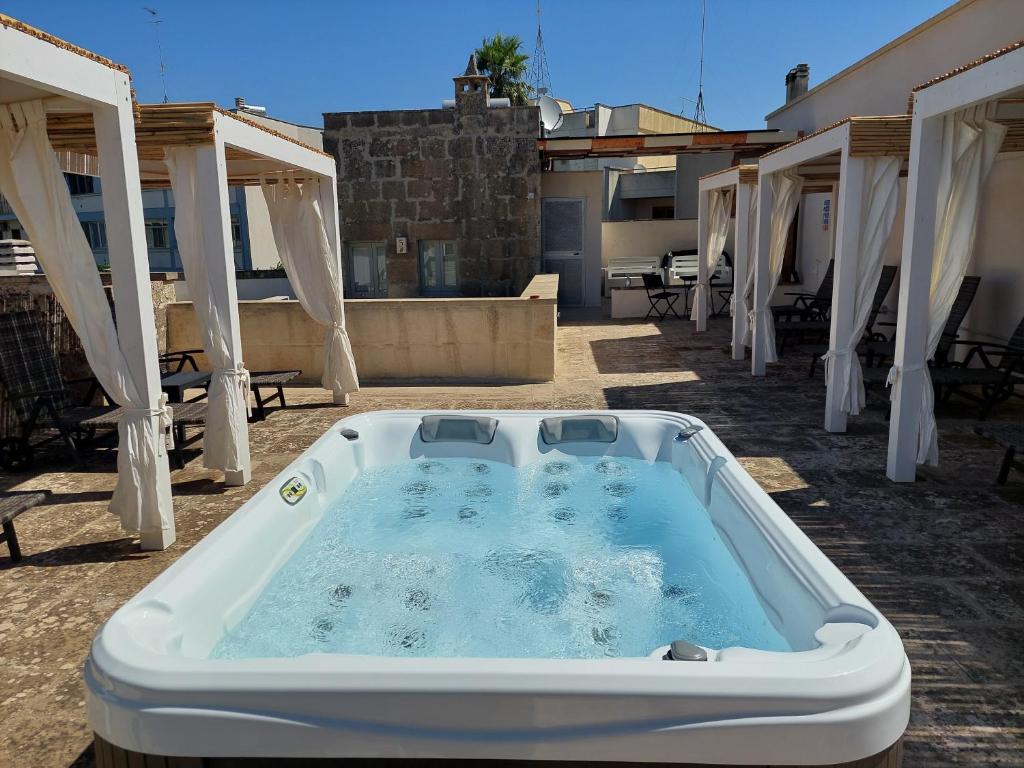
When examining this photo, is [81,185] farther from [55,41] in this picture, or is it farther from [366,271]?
[55,41]

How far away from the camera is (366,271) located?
1495cm

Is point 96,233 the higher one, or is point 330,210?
point 96,233

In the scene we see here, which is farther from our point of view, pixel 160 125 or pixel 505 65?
pixel 505 65

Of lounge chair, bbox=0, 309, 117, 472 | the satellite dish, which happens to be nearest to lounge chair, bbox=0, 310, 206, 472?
lounge chair, bbox=0, 309, 117, 472

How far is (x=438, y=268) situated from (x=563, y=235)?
8.62 feet

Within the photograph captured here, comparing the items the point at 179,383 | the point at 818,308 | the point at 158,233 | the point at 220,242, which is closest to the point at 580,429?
the point at 220,242

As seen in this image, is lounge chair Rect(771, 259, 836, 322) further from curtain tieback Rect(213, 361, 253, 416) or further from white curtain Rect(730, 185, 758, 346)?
curtain tieback Rect(213, 361, 253, 416)

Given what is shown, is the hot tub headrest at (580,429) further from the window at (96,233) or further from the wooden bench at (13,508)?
the window at (96,233)

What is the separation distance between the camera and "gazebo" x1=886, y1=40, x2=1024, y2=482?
187 inches

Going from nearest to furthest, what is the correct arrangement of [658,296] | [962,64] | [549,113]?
[962,64], [658,296], [549,113]

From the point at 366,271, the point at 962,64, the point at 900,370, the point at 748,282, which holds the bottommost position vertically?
the point at 900,370

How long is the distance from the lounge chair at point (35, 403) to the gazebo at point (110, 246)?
1.29 metres

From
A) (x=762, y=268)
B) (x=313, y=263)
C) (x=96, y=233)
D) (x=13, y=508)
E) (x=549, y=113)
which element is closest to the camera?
(x=13, y=508)

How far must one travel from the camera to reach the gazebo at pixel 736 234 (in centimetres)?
965
